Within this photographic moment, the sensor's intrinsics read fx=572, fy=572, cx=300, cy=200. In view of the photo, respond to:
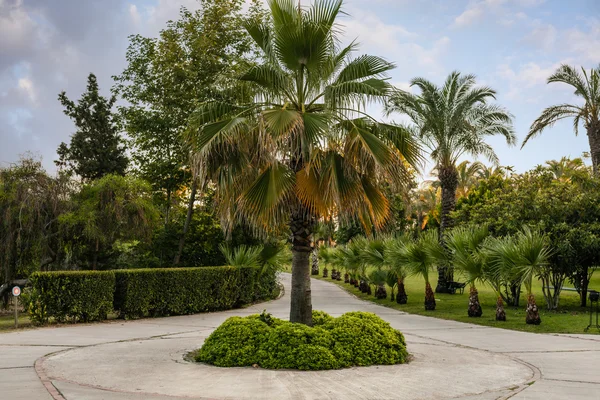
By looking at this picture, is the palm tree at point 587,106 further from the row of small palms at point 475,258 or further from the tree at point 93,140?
the tree at point 93,140

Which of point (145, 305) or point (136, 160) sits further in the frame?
point (136, 160)

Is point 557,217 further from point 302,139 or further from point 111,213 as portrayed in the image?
point 111,213

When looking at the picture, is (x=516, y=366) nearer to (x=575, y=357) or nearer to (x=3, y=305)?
(x=575, y=357)

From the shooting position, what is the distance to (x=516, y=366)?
33.2 ft

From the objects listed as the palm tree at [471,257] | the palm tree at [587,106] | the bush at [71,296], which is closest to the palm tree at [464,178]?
the palm tree at [587,106]

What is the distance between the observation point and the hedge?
53.1 feet

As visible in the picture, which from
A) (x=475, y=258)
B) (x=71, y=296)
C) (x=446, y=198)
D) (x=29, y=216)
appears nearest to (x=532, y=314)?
(x=475, y=258)

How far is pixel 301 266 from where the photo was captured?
441 inches

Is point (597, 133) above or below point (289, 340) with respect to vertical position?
above

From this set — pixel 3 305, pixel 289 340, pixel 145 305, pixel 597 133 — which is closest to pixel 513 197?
pixel 597 133

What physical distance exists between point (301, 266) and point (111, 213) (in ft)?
38.8

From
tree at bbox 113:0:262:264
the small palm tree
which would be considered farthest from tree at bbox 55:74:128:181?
the small palm tree

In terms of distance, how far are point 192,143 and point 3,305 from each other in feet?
52.1

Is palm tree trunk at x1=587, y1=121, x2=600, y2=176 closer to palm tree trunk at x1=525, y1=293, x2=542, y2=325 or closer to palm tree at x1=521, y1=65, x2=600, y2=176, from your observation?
palm tree at x1=521, y1=65, x2=600, y2=176
